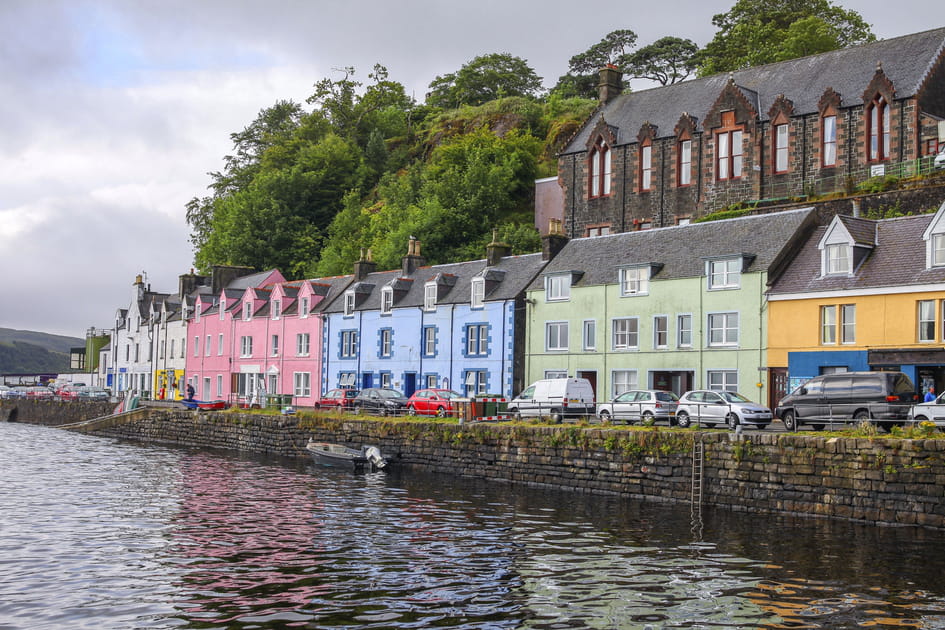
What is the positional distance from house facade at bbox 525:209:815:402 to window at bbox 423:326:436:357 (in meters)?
7.99

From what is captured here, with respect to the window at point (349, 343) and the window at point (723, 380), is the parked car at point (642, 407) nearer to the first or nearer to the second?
the window at point (723, 380)

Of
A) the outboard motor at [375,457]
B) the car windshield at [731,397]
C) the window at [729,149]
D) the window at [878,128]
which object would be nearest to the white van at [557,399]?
the outboard motor at [375,457]

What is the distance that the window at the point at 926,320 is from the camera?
37062 millimetres

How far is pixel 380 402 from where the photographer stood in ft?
165

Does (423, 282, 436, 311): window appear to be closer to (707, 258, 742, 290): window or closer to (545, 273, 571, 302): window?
(545, 273, 571, 302): window

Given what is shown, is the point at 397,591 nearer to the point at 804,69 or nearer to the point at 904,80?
the point at 904,80

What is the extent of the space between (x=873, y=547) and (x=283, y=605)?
583 inches

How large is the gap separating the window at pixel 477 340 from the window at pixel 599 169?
13.8m

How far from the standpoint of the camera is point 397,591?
19.5m

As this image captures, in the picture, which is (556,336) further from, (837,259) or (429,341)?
(837,259)

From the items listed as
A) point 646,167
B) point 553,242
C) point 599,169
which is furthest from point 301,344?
point 646,167

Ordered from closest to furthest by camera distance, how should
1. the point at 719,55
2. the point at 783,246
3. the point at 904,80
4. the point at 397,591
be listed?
1. the point at 397,591
2. the point at 783,246
3. the point at 904,80
4. the point at 719,55

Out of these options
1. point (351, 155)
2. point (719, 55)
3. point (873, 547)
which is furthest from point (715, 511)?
point (351, 155)

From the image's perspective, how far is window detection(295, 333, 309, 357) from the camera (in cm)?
6831
